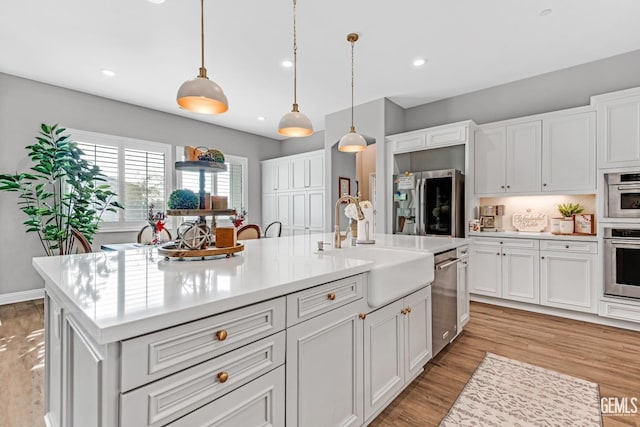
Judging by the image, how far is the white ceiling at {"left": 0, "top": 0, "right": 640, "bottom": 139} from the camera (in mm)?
2654

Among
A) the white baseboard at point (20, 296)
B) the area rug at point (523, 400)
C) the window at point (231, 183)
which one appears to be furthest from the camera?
the window at point (231, 183)

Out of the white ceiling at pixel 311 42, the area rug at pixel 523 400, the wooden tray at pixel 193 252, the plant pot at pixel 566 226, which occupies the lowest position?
the area rug at pixel 523 400

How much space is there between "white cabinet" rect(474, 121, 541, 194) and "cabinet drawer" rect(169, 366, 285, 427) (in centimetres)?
395

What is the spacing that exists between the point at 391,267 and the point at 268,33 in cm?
268

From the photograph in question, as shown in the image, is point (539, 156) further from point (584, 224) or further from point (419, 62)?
point (419, 62)

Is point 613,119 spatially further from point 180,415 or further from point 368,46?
point 180,415

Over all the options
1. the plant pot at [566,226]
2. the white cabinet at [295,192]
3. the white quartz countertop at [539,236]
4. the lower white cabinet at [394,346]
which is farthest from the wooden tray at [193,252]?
the white cabinet at [295,192]

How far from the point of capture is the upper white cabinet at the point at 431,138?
13.4 feet

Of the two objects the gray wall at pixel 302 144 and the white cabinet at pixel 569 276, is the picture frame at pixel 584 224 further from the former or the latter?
the gray wall at pixel 302 144

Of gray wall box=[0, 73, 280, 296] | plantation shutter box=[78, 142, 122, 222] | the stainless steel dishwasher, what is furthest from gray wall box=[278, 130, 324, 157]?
the stainless steel dishwasher

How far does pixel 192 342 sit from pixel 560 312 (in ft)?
13.8

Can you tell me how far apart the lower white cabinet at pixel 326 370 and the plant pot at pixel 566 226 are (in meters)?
3.42

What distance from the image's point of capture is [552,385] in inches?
81.6

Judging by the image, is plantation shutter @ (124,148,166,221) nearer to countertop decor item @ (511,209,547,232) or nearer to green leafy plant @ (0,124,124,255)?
green leafy plant @ (0,124,124,255)
